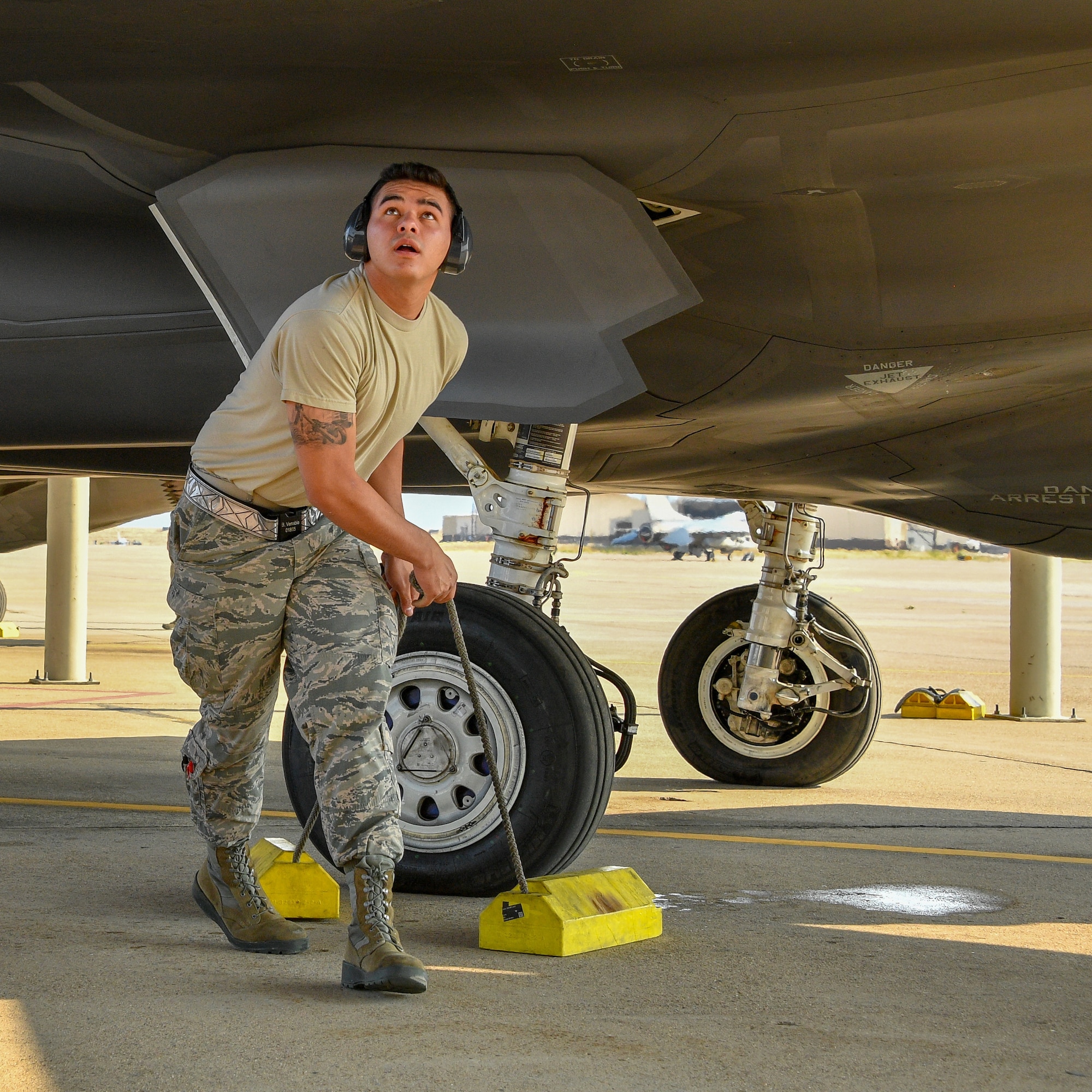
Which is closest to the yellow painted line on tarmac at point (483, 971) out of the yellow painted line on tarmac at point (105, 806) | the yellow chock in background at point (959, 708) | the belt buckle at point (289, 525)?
the belt buckle at point (289, 525)

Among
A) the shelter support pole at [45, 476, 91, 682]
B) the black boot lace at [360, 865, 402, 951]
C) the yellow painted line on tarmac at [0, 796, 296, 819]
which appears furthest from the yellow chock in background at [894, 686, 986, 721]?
the black boot lace at [360, 865, 402, 951]

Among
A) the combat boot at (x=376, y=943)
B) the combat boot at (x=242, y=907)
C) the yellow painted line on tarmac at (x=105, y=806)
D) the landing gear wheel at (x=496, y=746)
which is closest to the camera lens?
the combat boot at (x=376, y=943)

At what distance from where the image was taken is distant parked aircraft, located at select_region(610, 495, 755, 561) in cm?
6994

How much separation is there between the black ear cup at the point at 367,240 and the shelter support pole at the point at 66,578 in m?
7.59

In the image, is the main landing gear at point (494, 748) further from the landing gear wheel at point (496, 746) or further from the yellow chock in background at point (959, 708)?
the yellow chock in background at point (959, 708)

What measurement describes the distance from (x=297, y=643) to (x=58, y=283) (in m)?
1.89

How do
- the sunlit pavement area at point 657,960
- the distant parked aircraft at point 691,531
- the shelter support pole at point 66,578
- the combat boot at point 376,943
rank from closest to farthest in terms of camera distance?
the sunlit pavement area at point 657,960
the combat boot at point 376,943
the shelter support pole at point 66,578
the distant parked aircraft at point 691,531

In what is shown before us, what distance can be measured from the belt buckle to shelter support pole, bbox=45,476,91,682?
24.5ft

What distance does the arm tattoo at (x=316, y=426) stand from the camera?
2.72 m

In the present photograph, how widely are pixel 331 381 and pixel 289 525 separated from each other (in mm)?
389

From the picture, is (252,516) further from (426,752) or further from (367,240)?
(426,752)

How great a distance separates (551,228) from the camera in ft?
11.9

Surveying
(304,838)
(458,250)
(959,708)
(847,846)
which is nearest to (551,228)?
(458,250)

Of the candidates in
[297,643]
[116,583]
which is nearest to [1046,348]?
[297,643]
